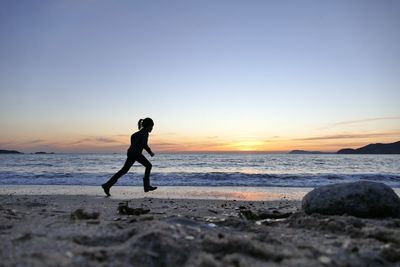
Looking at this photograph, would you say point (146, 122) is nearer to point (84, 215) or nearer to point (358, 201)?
point (84, 215)

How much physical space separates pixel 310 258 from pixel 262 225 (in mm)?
1823

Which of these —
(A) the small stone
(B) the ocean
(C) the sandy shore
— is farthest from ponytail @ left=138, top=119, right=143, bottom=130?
(A) the small stone

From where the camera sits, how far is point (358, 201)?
5.73m

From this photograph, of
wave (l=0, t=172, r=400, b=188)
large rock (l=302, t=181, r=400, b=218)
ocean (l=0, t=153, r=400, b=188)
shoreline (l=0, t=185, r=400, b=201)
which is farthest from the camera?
ocean (l=0, t=153, r=400, b=188)

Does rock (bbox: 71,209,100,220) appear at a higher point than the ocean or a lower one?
higher

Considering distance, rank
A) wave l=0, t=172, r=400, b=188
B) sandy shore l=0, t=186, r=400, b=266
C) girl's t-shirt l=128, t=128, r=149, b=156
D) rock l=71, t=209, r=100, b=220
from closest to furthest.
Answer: sandy shore l=0, t=186, r=400, b=266 → rock l=71, t=209, r=100, b=220 → girl's t-shirt l=128, t=128, r=149, b=156 → wave l=0, t=172, r=400, b=188

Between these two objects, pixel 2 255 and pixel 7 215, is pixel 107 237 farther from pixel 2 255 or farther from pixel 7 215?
pixel 7 215

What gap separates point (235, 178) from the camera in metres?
18.4

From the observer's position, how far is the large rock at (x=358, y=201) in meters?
5.68

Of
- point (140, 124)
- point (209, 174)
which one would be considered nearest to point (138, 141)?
point (140, 124)

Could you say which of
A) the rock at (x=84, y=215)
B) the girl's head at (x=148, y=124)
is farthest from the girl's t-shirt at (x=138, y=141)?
the rock at (x=84, y=215)

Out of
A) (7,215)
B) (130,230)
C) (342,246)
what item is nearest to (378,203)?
(342,246)

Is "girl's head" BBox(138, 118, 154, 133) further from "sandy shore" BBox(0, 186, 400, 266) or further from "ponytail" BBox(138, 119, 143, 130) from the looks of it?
"sandy shore" BBox(0, 186, 400, 266)

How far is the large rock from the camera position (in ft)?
18.6
